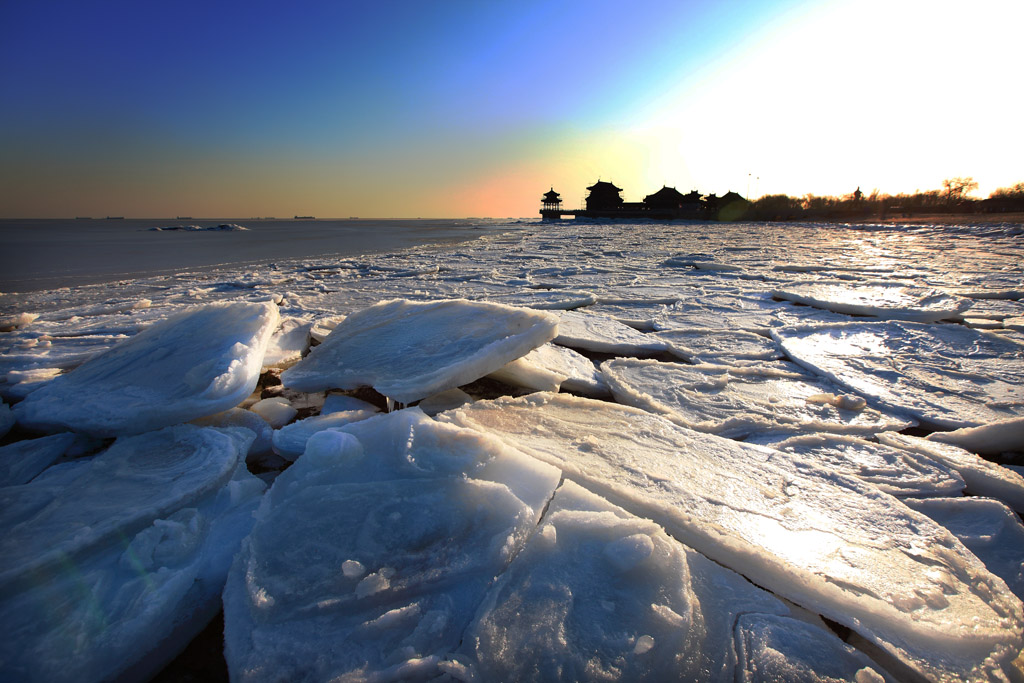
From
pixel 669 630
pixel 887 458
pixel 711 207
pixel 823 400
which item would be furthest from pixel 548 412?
pixel 711 207

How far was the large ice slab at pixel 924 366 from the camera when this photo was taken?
1.55 m

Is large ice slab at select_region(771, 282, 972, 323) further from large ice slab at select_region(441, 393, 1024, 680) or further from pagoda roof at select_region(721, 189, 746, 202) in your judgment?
pagoda roof at select_region(721, 189, 746, 202)

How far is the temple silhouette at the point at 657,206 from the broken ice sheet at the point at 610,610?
35332mm

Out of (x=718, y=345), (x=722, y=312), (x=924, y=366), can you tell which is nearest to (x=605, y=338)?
(x=718, y=345)

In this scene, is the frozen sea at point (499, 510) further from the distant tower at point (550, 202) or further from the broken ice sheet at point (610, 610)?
the distant tower at point (550, 202)

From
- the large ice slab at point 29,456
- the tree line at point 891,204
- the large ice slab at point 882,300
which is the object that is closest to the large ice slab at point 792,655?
the large ice slab at point 29,456

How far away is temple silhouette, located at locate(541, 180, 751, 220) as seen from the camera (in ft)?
108

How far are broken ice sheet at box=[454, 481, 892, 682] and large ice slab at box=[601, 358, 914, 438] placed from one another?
2.32ft

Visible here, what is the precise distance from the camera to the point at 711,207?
37344mm

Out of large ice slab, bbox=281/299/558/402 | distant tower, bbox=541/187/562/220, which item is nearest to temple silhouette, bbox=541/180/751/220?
distant tower, bbox=541/187/562/220

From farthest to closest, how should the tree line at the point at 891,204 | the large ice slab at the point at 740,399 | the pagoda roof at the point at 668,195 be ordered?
the pagoda roof at the point at 668,195 < the tree line at the point at 891,204 < the large ice slab at the point at 740,399

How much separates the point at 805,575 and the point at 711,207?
42.3 metres

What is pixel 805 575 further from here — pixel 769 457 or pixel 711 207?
pixel 711 207

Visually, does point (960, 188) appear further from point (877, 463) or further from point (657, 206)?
point (877, 463)
